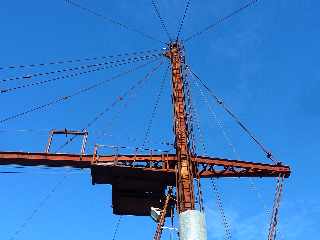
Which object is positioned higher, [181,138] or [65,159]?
[181,138]

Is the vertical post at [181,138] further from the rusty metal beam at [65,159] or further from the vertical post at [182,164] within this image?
the rusty metal beam at [65,159]

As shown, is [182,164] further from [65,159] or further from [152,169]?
[65,159]

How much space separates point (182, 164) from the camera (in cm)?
2378

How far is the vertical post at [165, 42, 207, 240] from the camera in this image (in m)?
20.7

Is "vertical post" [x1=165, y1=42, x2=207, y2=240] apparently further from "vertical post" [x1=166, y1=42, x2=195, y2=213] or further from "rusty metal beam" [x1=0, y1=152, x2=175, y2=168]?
"rusty metal beam" [x1=0, y1=152, x2=175, y2=168]

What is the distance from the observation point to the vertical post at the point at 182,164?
67.9 feet

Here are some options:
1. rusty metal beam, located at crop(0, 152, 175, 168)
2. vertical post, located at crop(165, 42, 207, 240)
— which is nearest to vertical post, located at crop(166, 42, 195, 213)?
vertical post, located at crop(165, 42, 207, 240)

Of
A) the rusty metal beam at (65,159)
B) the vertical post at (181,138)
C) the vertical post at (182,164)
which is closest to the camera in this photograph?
the vertical post at (182,164)

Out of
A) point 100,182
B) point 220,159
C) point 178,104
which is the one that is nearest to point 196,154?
point 220,159

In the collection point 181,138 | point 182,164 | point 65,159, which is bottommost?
point 182,164

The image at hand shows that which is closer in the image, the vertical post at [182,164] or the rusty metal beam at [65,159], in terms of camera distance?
the vertical post at [182,164]

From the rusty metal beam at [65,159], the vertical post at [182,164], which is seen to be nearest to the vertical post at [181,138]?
the vertical post at [182,164]

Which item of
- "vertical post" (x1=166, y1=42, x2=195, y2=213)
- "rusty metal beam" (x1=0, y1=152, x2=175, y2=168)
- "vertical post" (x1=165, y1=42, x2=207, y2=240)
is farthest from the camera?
"rusty metal beam" (x1=0, y1=152, x2=175, y2=168)

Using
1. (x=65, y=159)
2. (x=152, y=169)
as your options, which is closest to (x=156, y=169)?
(x=152, y=169)
